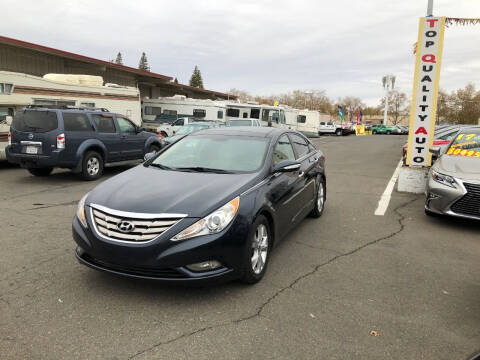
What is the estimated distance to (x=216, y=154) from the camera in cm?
476

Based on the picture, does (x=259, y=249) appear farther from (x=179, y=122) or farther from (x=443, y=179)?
(x=179, y=122)

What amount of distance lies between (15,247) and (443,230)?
19.4ft

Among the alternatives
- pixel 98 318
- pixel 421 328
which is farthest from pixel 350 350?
pixel 98 318

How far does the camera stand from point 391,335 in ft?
10.0

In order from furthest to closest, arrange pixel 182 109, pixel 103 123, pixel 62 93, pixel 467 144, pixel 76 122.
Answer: pixel 182 109
pixel 62 93
pixel 103 123
pixel 76 122
pixel 467 144

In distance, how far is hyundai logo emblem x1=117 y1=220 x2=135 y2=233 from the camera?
3.34m

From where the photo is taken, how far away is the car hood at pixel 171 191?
11.3 ft

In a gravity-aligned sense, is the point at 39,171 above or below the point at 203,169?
below

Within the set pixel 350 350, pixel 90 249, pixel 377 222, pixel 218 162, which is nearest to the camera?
pixel 350 350

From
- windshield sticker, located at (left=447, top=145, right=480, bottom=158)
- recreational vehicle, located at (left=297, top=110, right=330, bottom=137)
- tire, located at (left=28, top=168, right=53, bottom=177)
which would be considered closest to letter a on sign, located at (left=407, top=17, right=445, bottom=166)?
windshield sticker, located at (left=447, top=145, right=480, bottom=158)

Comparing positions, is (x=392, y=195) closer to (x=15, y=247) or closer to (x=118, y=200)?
(x=118, y=200)

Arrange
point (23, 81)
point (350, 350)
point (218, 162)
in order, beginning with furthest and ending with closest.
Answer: point (23, 81)
point (218, 162)
point (350, 350)

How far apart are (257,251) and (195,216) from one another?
2.86 ft

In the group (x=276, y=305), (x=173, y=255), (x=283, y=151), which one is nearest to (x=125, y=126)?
(x=283, y=151)
